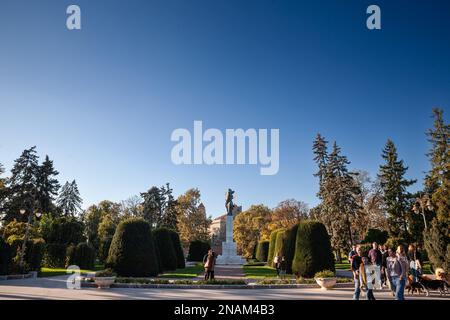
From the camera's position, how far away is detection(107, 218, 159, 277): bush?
17.5 metres

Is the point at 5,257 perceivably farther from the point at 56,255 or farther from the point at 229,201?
the point at 229,201

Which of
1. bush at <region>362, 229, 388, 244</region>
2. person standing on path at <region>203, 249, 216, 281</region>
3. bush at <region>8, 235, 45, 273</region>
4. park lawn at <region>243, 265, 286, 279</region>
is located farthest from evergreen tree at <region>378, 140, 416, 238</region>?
bush at <region>8, 235, 45, 273</region>

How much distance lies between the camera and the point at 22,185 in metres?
47.8

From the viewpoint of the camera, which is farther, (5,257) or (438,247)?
(5,257)

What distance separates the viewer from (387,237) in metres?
36.6

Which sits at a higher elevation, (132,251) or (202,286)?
(132,251)

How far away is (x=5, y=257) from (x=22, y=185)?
34.7 metres

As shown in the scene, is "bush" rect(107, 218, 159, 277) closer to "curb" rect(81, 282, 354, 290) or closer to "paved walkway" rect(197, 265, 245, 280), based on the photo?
"curb" rect(81, 282, 354, 290)

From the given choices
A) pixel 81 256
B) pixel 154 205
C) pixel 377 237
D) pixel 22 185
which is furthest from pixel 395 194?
pixel 22 185

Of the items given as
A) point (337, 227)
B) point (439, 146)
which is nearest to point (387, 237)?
point (337, 227)

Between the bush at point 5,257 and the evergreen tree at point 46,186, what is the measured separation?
35.2 m

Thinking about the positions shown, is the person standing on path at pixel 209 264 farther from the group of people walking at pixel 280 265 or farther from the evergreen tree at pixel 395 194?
the evergreen tree at pixel 395 194
